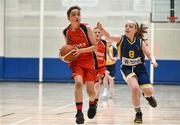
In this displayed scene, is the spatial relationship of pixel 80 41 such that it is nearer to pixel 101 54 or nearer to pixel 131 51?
pixel 131 51

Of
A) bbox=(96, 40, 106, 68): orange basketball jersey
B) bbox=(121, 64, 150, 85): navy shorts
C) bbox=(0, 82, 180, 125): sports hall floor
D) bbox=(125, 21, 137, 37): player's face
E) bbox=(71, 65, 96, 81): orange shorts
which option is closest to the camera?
bbox=(71, 65, 96, 81): orange shorts

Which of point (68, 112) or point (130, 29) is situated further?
point (68, 112)

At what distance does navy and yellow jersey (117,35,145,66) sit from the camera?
9.46 metres

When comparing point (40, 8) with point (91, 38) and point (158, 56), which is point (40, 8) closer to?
point (158, 56)

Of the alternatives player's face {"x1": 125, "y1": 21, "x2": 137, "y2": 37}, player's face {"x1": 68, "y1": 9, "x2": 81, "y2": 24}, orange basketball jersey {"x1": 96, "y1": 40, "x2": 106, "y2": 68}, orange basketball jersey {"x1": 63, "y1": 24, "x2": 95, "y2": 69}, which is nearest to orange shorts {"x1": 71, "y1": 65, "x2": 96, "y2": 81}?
orange basketball jersey {"x1": 63, "y1": 24, "x2": 95, "y2": 69}

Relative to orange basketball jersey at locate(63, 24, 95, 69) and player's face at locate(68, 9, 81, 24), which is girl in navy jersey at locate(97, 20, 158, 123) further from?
player's face at locate(68, 9, 81, 24)

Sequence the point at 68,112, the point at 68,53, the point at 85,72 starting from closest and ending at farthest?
the point at 68,53
the point at 85,72
the point at 68,112

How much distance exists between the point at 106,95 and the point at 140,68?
6215 mm

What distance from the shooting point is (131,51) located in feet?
31.1

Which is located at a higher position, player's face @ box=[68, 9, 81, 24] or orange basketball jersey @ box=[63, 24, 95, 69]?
player's face @ box=[68, 9, 81, 24]

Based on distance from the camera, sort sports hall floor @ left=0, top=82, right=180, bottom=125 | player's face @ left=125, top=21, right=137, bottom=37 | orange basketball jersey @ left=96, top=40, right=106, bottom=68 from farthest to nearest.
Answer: orange basketball jersey @ left=96, top=40, right=106, bottom=68, player's face @ left=125, top=21, right=137, bottom=37, sports hall floor @ left=0, top=82, right=180, bottom=125

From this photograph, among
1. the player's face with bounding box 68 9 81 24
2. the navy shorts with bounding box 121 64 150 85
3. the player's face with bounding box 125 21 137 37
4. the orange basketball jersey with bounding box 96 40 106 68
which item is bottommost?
the navy shorts with bounding box 121 64 150 85

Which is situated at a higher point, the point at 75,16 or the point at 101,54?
the point at 75,16

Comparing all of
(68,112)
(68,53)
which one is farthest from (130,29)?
(68,112)
